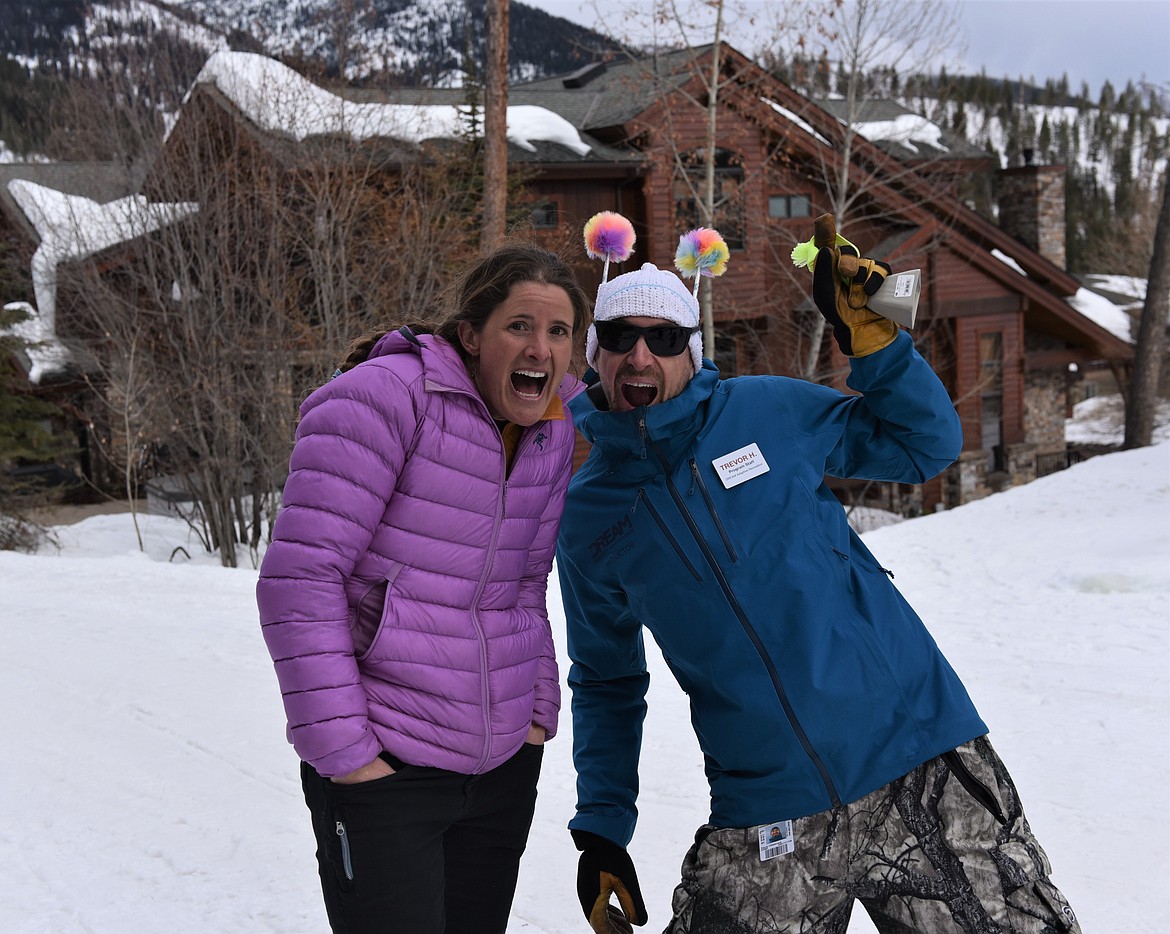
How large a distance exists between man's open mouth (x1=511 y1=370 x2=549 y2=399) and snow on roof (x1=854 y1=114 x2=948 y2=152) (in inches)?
681

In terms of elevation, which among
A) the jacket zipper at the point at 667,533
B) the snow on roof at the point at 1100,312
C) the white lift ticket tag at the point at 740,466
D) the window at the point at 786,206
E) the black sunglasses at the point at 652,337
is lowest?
the jacket zipper at the point at 667,533

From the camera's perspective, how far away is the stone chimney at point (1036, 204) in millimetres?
22953

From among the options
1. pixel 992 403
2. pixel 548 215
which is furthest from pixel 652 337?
pixel 992 403

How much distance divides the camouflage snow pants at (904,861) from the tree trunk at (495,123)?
9384mm

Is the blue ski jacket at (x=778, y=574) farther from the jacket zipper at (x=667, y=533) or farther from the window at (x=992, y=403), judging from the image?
the window at (x=992, y=403)

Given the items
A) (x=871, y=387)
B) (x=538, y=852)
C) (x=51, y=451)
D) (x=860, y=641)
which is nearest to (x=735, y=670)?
(x=860, y=641)

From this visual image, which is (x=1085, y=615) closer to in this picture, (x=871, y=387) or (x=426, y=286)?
(x=871, y=387)

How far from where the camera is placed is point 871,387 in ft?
7.09

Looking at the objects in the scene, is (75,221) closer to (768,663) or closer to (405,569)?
(405,569)

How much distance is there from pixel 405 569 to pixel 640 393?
629 millimetres

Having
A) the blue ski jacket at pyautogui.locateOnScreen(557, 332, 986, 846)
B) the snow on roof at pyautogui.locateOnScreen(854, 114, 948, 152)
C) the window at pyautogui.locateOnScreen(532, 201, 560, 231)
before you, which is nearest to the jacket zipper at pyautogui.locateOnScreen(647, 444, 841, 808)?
the blue ski jacket at pyautogui.locateOnScreen(557, 332, 986, 846)

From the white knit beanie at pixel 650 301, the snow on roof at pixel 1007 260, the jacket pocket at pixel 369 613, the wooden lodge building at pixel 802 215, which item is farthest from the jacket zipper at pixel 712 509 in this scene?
the snow on roof at pixel 1007 260

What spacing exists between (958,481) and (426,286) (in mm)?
12182

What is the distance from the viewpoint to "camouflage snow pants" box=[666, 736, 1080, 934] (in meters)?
2.04
